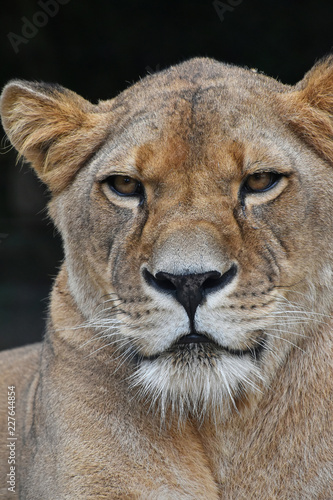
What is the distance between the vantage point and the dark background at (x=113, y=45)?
8.80 m

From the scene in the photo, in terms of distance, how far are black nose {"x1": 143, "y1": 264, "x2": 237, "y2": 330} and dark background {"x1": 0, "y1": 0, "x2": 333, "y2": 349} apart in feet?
19.0

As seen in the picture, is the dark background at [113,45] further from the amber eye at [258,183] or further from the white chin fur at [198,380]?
the amber eye at [258,183]

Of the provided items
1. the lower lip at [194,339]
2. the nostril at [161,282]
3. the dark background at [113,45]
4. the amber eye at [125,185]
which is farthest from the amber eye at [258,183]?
the dark background at [113,45]

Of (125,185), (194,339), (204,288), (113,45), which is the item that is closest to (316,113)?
(125,185)

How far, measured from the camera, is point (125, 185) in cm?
292

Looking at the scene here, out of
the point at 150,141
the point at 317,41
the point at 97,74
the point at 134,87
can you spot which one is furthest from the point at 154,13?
the point at 150,141

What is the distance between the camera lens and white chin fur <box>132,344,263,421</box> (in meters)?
2.54

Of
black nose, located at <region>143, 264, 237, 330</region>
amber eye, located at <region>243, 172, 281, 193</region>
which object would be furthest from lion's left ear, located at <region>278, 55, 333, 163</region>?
black nose, located at <region>143, 264, 237, 330</region>

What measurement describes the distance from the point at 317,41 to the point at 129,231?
6825mm

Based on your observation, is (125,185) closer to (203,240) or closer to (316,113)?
(203,240)

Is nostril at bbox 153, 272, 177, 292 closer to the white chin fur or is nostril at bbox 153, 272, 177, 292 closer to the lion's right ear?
the white chin fur

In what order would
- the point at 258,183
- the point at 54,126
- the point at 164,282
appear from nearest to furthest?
1. the point at 164,282
2. the point at 258,183
3. the point at 54,126

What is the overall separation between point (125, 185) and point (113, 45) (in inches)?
276

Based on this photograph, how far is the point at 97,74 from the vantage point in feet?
31.3
